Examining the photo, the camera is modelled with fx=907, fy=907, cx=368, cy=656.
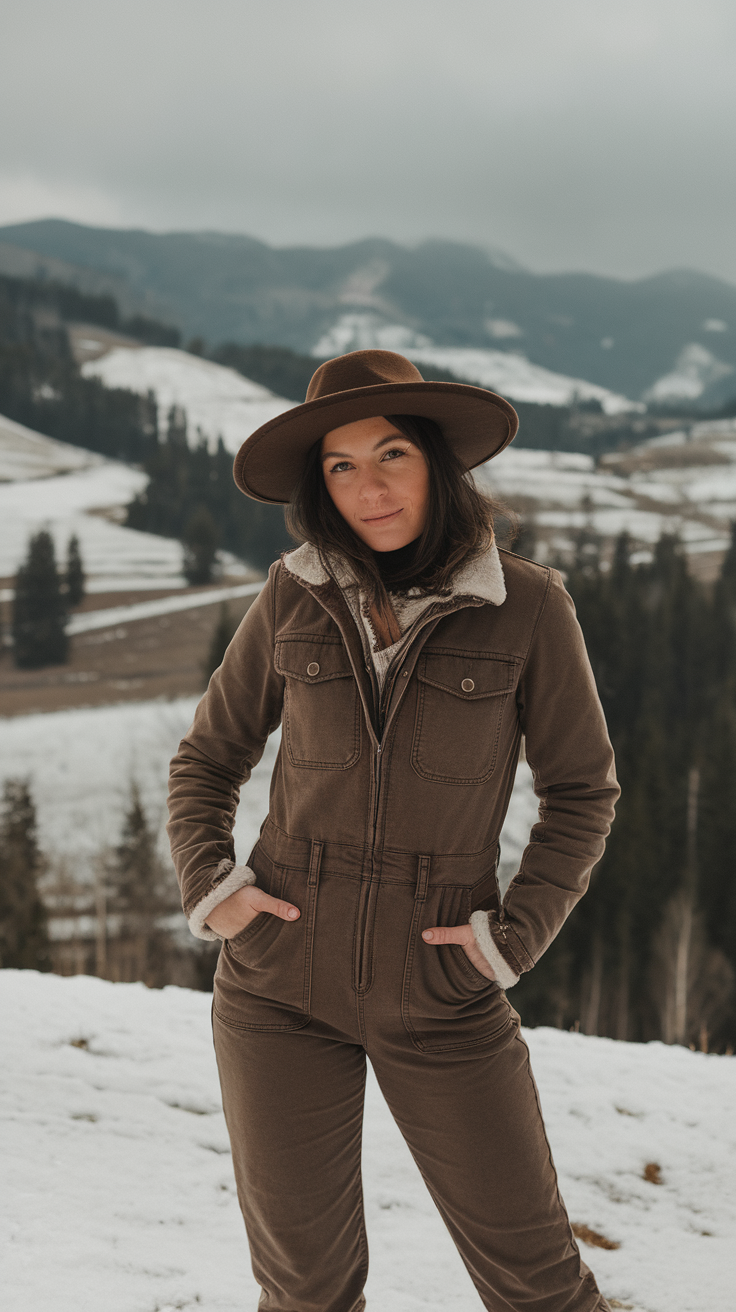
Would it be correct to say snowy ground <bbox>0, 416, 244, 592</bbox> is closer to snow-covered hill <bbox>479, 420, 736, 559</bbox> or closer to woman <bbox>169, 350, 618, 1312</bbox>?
snow-covered hill <bbox>479, 420, 736, 559</bbox>

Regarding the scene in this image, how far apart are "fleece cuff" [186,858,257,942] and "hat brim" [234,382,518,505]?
2.82ft

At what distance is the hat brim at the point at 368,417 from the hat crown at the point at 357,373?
5cm

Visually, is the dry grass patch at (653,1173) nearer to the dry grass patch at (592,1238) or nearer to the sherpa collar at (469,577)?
the dry grass patch at (592,1238)

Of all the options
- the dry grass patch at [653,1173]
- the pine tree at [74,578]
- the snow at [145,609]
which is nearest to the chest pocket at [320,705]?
the dry grass patch at [653,1173]

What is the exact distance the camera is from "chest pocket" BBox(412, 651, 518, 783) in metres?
1.78

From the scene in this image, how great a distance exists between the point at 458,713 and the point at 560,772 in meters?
0.25

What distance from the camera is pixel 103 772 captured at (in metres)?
51.3

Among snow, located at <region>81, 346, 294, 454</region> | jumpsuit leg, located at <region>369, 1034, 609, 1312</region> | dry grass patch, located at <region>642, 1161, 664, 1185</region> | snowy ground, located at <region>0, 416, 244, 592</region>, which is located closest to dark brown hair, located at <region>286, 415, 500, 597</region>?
jumpsuit leg, located at <region>369, 1034, 609, 1312</region>

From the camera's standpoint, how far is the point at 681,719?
53.6 meters

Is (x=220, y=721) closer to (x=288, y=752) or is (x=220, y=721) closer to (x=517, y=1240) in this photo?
(x=288, y=752)

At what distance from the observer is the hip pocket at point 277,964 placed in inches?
71.7

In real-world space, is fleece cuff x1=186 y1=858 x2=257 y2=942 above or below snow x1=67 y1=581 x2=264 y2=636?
above

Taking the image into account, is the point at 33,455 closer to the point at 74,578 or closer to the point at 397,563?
the point at 74,578

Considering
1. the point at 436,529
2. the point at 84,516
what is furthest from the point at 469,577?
the point at 84,516
